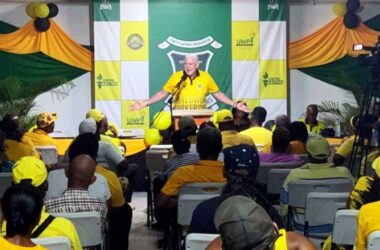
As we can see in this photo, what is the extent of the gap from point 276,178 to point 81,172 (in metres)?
1.77

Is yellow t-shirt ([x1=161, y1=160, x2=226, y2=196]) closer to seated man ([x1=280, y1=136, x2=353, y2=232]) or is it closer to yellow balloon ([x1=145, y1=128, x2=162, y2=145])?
seated man ([x1=280, y1=136, x2=353, y2=232])

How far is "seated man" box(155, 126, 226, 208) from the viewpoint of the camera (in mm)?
4375

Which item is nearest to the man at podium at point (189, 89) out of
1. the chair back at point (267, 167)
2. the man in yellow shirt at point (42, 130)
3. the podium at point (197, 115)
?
the podium at point (197, 115)

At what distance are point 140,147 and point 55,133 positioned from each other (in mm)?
2089

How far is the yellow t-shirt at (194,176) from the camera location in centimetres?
438

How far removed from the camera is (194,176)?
4.39 m

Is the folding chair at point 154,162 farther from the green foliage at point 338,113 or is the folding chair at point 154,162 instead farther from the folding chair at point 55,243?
the green foliage at point 338,113

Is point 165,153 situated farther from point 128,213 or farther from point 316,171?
point 316,171

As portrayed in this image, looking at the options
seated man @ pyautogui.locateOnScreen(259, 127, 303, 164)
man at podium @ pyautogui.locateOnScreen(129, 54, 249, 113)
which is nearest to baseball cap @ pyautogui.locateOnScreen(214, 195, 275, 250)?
seated man @ pyautogui.locateOnScreen(259, 127, 303, 164)

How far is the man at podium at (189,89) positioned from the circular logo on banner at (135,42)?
0.68m

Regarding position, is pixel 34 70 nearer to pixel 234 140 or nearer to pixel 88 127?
pixel 88 127

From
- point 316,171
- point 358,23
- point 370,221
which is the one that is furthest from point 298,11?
point 370,221

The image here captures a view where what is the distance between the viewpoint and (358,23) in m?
10.3

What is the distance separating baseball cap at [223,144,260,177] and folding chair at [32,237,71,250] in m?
0.89
